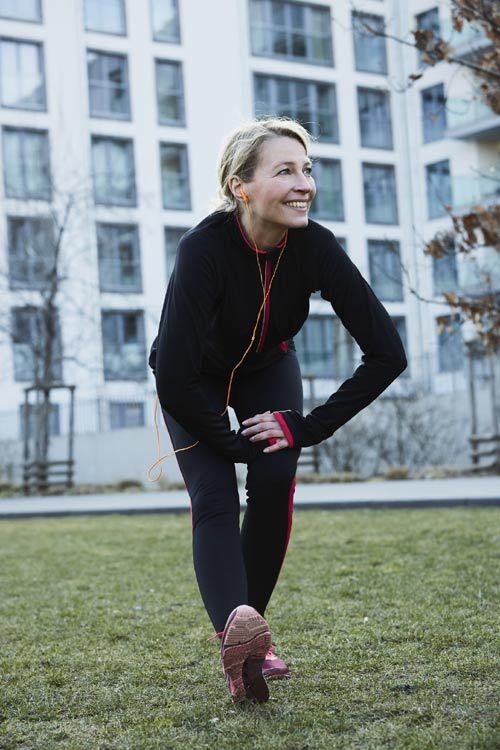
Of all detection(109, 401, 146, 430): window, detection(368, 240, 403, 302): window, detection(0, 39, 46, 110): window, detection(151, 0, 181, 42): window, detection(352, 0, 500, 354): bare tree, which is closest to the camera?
detection(352, 0, 500, 354): bare tree

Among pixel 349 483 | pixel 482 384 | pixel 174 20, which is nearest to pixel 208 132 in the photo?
pixel 174 20

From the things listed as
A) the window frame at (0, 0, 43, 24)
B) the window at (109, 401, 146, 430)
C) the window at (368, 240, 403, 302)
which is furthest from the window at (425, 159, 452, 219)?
the window frame at (0, 0, 43, 24)

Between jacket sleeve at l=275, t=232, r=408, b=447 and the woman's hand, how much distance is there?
0.03 metres

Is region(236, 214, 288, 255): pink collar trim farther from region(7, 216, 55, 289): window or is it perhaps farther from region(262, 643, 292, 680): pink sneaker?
region(7, 216, 55, 289): window

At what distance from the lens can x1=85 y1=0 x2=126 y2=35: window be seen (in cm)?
3691

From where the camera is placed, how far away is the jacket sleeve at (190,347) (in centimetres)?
332

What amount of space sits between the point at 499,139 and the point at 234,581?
3325 centimetres

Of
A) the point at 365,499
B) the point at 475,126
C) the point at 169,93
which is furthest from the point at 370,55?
the point at 365,499

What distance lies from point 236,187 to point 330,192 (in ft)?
121

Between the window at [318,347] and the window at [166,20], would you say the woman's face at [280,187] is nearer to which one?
the window at [318,347]

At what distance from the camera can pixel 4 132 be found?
3484 centimetres

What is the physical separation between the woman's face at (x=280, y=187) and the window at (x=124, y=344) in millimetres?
32727

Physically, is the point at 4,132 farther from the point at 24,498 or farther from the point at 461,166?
the point at 24,498

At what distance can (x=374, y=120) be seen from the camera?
134ft
